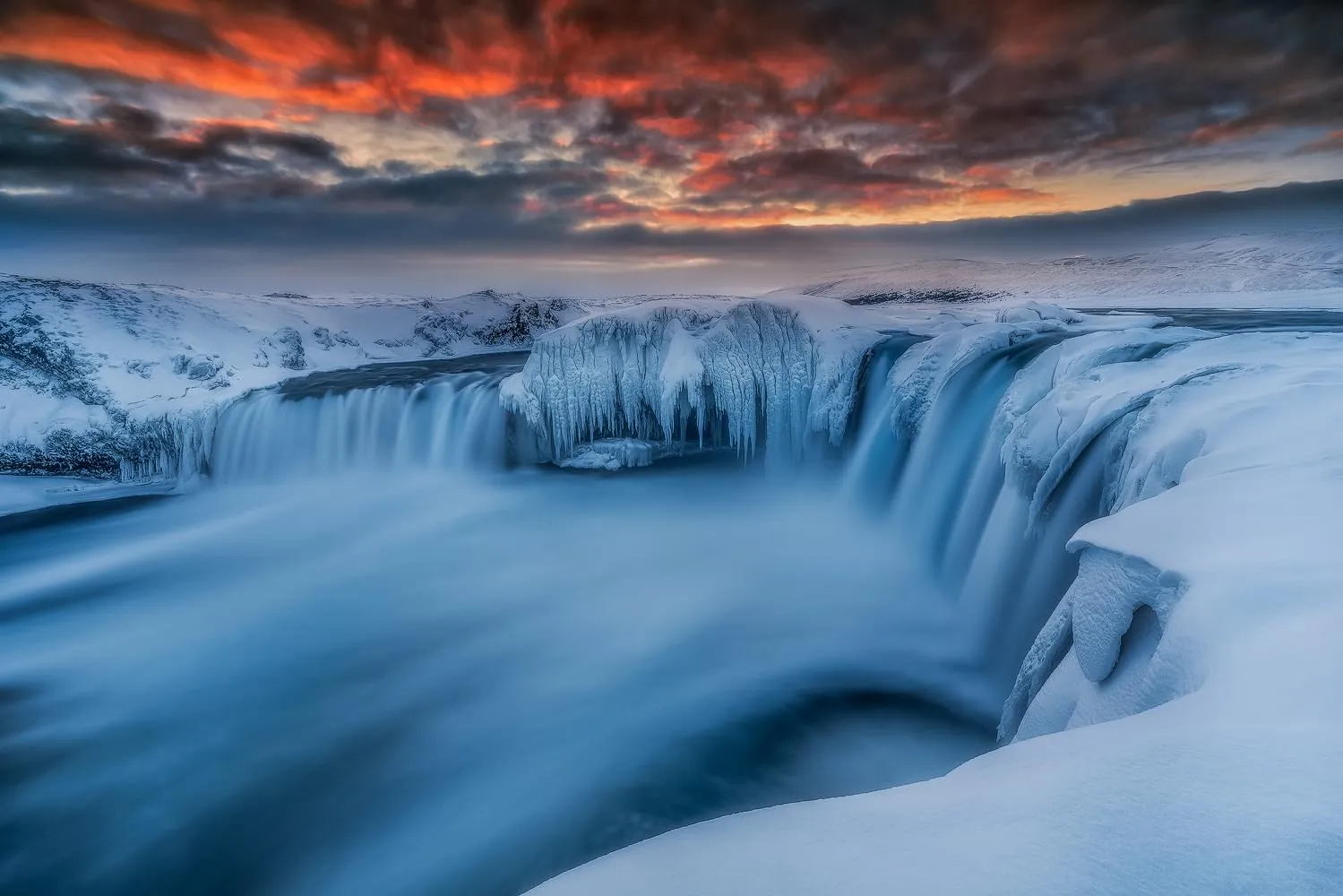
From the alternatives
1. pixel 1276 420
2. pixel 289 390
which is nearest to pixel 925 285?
pixel 289 390

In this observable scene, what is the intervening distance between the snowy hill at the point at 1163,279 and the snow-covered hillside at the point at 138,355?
79.0ft

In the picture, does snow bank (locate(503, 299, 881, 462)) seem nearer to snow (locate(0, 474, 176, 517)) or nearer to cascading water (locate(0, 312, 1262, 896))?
cascading water (locate(0, 312, 1262, 896))

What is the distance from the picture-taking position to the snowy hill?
20328 millimetres

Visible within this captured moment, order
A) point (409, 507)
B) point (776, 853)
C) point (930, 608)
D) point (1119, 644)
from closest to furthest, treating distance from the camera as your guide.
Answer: point (776, 853)
point (1119, 644)
point (930, 608)
point (409, 507)

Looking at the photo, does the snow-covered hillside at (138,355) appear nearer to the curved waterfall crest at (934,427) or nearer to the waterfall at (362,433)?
the waterfall at (362,433)

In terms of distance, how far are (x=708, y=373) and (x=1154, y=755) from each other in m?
9.52

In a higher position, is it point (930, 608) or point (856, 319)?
point (856, 319)

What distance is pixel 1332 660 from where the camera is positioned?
1.45 m

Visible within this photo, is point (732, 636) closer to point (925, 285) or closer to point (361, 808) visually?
point (361, 808)

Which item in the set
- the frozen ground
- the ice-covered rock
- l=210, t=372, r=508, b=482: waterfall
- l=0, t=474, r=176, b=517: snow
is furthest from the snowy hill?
l=0, t=474, r=176, b=517: snow

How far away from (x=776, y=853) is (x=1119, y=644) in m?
1.67

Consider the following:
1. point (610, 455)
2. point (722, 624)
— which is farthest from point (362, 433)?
point (722, 624)

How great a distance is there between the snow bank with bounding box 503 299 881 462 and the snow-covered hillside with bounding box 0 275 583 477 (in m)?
7.94

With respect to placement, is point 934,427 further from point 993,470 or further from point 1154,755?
point 1154,755
